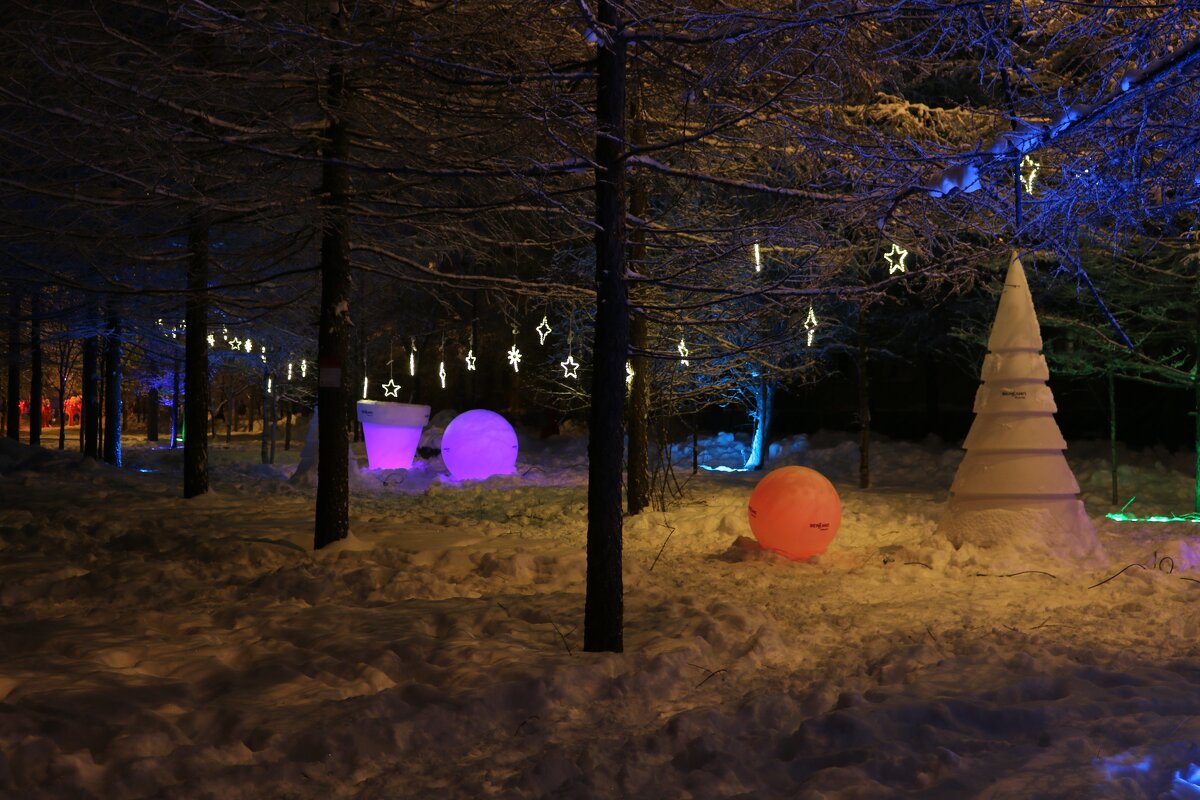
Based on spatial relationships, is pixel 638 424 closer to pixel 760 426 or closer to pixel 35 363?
pixel 760 426

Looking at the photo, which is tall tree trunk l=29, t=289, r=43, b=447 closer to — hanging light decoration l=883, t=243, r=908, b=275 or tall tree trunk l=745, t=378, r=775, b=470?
tall tree trunk l=745, t=378, r=775, b=470

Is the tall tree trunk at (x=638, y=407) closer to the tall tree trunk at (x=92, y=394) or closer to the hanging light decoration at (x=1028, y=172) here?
the hanging light decoration at (x=1028, y=172)

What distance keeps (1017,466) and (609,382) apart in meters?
6.09

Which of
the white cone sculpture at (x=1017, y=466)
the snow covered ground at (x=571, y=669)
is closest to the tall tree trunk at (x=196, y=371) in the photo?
the snow covered ground at (x=571, y=669)

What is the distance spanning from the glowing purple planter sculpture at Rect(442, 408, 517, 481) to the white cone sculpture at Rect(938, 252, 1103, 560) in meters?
12.1

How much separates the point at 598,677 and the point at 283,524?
7.66 metres

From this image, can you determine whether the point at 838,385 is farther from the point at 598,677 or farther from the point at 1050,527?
the point at 598,677

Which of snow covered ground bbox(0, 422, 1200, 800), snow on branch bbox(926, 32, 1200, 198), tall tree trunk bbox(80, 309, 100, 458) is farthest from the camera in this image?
tall tree trunk bbox(80, 309, 100, 458)

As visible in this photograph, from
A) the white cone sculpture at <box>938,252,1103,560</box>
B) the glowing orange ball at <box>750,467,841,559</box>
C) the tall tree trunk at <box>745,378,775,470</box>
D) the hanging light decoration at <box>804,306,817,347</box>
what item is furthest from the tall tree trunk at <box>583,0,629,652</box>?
the tall tree trunk at <box>745,378,775,470</box>

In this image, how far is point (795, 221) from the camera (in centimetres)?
694

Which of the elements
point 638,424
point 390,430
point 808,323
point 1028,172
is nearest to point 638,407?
point 638,424

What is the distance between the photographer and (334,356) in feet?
33.4

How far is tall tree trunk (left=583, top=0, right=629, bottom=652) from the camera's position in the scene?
6.42 meters

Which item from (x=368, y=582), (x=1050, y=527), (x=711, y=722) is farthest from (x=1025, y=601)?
(x=368, y=582)
